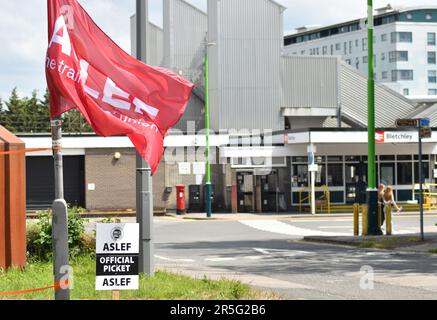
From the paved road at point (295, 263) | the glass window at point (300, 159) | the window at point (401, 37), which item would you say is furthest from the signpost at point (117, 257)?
the window at point (401, 37)

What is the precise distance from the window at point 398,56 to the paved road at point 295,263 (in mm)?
84929

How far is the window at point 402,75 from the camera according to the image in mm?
115438

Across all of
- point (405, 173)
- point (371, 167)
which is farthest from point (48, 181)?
point (371, 167)

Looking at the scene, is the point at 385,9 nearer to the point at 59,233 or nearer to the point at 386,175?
the point at 386,175

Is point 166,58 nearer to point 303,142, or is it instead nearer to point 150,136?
point 303,142

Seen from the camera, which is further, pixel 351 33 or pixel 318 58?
pixel 351 33

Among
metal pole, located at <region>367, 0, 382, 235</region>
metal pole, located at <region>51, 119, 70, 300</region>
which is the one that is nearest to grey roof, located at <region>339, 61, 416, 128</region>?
metal pole, located at <region>367, 0, 382, 235</region>

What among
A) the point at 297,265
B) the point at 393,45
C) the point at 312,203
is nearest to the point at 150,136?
the point at 297,265

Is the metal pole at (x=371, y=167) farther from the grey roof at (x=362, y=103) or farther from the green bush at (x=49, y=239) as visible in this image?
the grey roof at (x=362, y=103)

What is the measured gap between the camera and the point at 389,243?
22.2 meters

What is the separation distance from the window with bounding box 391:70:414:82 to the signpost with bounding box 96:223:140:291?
109679 mm

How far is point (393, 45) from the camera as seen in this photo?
114m

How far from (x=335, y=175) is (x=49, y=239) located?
32.8 metres
